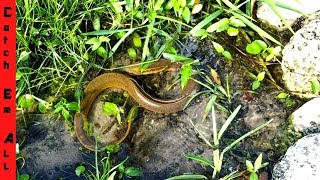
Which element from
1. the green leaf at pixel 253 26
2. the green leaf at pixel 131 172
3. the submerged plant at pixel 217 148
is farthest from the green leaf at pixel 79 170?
the green leaf at pixel 253 26

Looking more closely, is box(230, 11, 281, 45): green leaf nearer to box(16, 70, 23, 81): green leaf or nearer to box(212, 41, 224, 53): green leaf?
box(212, 41, 224, 53): green leaf

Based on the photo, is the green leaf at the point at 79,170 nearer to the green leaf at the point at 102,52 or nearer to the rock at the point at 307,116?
the green leaf at the point at 102,52

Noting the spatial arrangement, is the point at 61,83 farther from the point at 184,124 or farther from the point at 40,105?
the point at 184,124

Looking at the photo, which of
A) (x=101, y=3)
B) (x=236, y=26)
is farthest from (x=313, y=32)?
(x=101, y=3)

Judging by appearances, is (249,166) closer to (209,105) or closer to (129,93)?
(209,105)

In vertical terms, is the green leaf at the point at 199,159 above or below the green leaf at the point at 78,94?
below

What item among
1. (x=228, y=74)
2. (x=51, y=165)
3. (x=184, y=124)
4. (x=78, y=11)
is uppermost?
(x=78, y=11)
